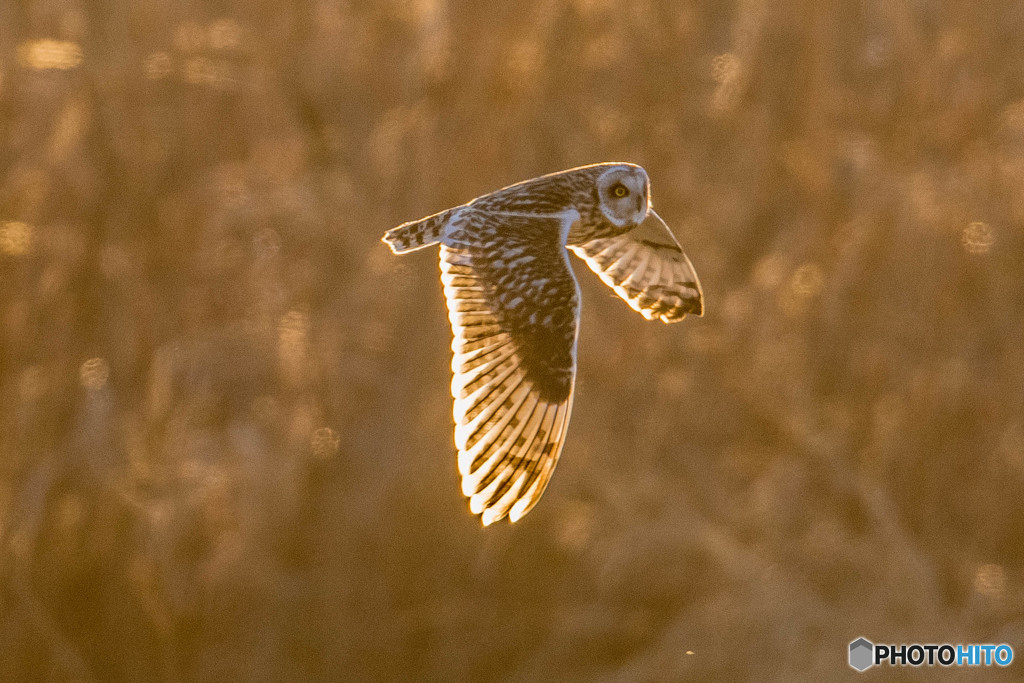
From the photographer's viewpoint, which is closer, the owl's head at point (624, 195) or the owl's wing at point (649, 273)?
the owl's head at point (624, 195)

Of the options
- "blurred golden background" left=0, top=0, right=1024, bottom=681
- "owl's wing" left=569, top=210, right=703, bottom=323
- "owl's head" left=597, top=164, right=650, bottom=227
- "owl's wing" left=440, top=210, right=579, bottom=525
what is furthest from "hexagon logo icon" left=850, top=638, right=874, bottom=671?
"owl's head" left=597, top=164, right=650, bottom=227

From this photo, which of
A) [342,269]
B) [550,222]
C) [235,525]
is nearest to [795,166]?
[342,269]

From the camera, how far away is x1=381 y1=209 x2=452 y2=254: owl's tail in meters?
0.86

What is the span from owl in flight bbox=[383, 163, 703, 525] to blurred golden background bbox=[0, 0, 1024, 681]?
1716 millimetres

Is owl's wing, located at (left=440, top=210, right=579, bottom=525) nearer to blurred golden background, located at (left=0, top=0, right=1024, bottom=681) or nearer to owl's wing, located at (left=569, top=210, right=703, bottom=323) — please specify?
owl's wing, located at (left=569, top=210, right=703, bottom=323)

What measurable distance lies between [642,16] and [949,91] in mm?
766

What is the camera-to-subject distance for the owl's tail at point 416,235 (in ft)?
2.81

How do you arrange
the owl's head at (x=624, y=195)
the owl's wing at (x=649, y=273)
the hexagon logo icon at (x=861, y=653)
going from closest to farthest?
the owl's head at (x=624, y=195), the owl's wing at (x=649, y=273), the hexagon logo icon at (x=861, y=653)

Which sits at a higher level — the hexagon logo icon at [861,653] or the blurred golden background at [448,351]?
the blurred golden background at [448,351]

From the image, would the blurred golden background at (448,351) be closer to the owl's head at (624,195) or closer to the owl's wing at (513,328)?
the owl's wing at (513,328)

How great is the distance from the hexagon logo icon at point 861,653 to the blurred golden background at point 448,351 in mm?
27

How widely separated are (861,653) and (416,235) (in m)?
2.31

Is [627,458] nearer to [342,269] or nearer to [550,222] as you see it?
[342,269]

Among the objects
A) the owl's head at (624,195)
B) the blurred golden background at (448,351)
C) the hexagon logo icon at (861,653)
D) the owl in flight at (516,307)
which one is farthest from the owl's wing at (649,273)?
the hexagon logo icon at (861,653)
